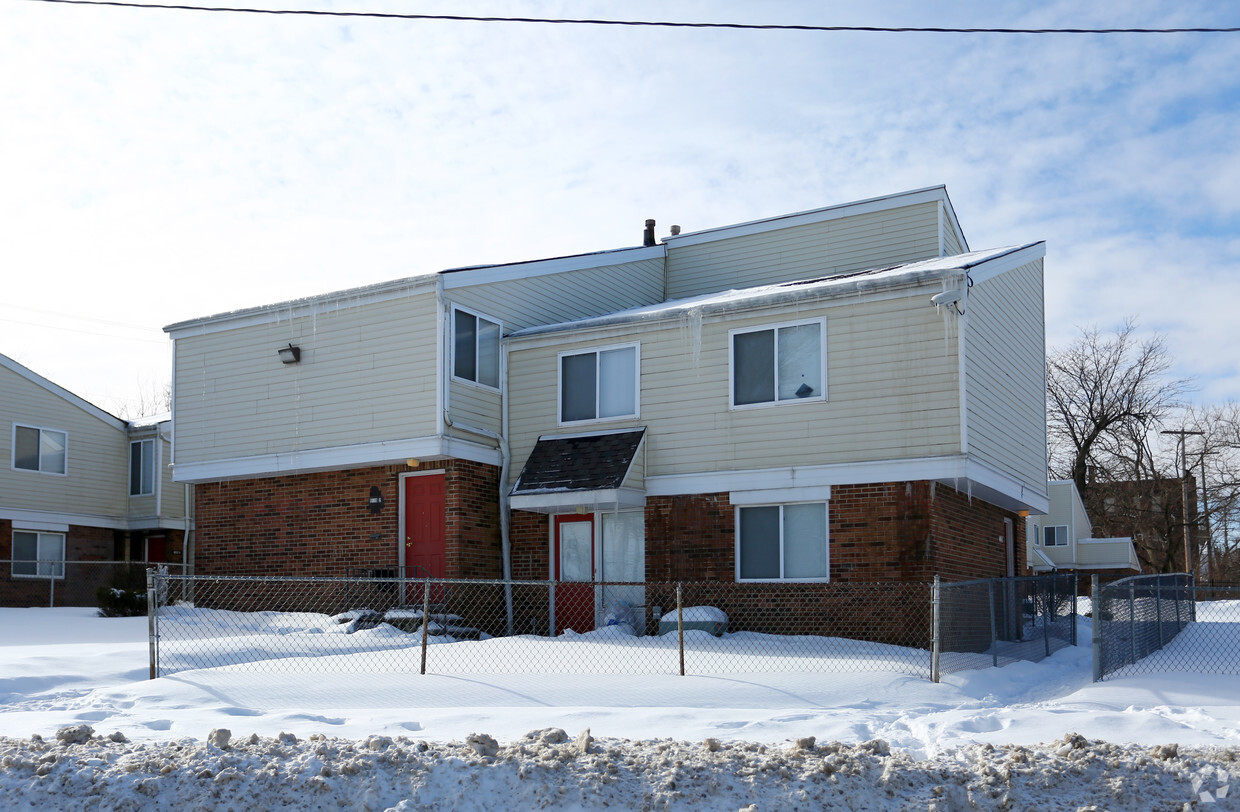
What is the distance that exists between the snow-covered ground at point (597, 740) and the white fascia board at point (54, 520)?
15.5 metres

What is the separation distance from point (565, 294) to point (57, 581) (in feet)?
48.7

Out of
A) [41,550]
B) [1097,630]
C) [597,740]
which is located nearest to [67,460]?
[41,550]

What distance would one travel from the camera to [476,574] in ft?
58.1

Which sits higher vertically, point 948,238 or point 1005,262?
point 948,238

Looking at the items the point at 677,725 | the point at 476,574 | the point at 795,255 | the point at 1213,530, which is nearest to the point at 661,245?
the point at 795,255

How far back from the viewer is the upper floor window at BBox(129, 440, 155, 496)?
29.0 meters

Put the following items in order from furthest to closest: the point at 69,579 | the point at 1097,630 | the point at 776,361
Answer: the point at 69,579, the point at 776,361, the point at 1097,630

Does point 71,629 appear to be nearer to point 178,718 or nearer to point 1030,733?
point 178,718

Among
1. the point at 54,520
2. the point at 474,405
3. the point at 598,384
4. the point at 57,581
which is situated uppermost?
the point at 598,384

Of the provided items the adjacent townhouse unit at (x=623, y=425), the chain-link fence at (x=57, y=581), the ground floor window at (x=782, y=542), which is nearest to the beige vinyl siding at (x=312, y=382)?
the adjacent townhouse unit at (x=623, y=425)

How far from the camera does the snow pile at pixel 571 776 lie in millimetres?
6793

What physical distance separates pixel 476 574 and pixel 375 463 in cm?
254

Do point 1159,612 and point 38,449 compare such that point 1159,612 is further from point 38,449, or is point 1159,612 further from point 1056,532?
point 1056,532

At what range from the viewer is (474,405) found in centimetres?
1805
